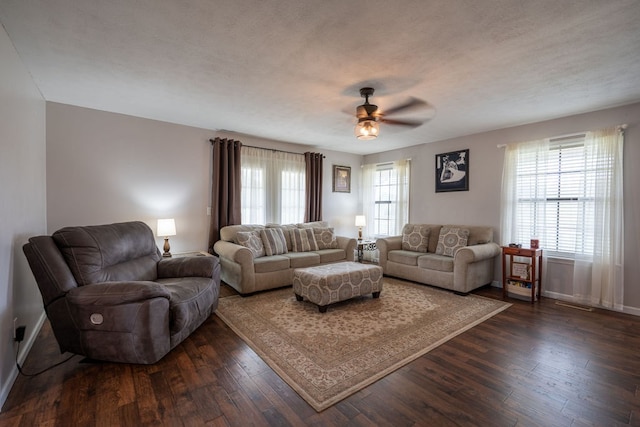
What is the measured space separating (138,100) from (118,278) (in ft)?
7.05

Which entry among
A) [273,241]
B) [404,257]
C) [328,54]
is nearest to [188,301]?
[273,241]

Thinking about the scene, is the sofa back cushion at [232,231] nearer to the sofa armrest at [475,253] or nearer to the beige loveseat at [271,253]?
the beige loveseat at [271,253]

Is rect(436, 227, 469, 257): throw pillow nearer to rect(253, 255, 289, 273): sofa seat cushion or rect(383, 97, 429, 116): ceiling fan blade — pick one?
rect(383, 97, 429, 116): ceiling fan blade

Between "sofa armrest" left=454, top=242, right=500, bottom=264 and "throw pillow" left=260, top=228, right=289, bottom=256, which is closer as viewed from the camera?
"sofa armrest" left=454, top=242, right=500, bottom=264

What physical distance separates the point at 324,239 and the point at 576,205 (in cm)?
364

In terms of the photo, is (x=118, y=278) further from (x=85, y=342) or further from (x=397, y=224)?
(x=397, y=224)

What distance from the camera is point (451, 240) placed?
4.68 meters

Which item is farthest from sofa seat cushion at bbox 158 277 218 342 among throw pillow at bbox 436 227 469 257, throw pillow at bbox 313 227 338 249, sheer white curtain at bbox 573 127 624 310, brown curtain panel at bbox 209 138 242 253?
sheer white curtain at bbox 573 127 624 310

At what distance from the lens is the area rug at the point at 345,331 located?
2141 mm

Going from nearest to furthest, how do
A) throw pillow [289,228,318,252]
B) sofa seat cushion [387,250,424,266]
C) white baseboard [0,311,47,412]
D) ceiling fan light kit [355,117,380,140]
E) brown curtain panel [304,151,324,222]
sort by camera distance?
1. white baseboard [0,311,47,412]
2. ceiling fan light kit [355,117,380,140]
3. sofa seat cushion [387,250,424,266]
4. throw pillow [289,228,318,252]
5. brown curtain panel [304,151,324,222]

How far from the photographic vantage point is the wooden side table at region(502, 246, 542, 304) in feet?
12.7

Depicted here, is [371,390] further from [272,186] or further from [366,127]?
[272,186]

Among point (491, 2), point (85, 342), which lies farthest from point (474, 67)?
point (85, 342)

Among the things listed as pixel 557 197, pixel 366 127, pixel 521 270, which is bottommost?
pixel 521 270
